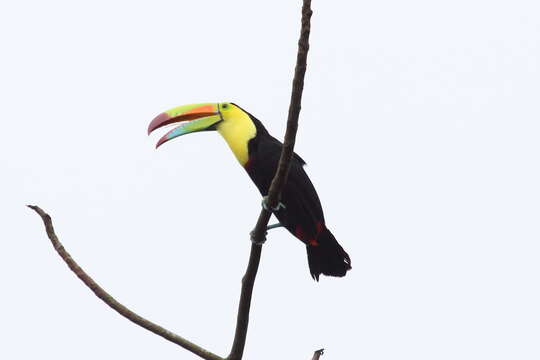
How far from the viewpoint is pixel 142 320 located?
5.12m

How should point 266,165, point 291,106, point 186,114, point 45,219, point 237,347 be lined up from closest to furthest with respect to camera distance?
1. point 291,106
2. point 45,219
3. point 237,347
4. point 266,165
5. point 186,114

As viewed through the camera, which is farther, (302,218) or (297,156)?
(297,156)

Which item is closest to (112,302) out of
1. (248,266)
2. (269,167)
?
(248,266)

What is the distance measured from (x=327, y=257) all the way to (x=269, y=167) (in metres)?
1.03

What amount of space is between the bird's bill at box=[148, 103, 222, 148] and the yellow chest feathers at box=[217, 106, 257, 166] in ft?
0.34

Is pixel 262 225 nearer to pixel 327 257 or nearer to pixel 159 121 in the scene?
pixel 327 257

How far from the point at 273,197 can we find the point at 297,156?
9.04 ft

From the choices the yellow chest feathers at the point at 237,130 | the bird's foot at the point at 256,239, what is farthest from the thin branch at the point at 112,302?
the yellow chest feathers at the point at 237,130

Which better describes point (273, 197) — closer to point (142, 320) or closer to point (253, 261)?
point (253, 261)

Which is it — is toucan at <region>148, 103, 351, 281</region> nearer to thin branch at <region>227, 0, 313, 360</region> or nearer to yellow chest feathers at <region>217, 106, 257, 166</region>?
yellow chest feathers at <region>217, 106, 257, 166</region>

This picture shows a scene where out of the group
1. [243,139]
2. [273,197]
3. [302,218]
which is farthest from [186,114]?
[273,197]

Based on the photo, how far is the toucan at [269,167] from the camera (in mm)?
7320

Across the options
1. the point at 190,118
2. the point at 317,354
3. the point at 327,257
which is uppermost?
the point at 190,118

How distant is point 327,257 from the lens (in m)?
7.66
